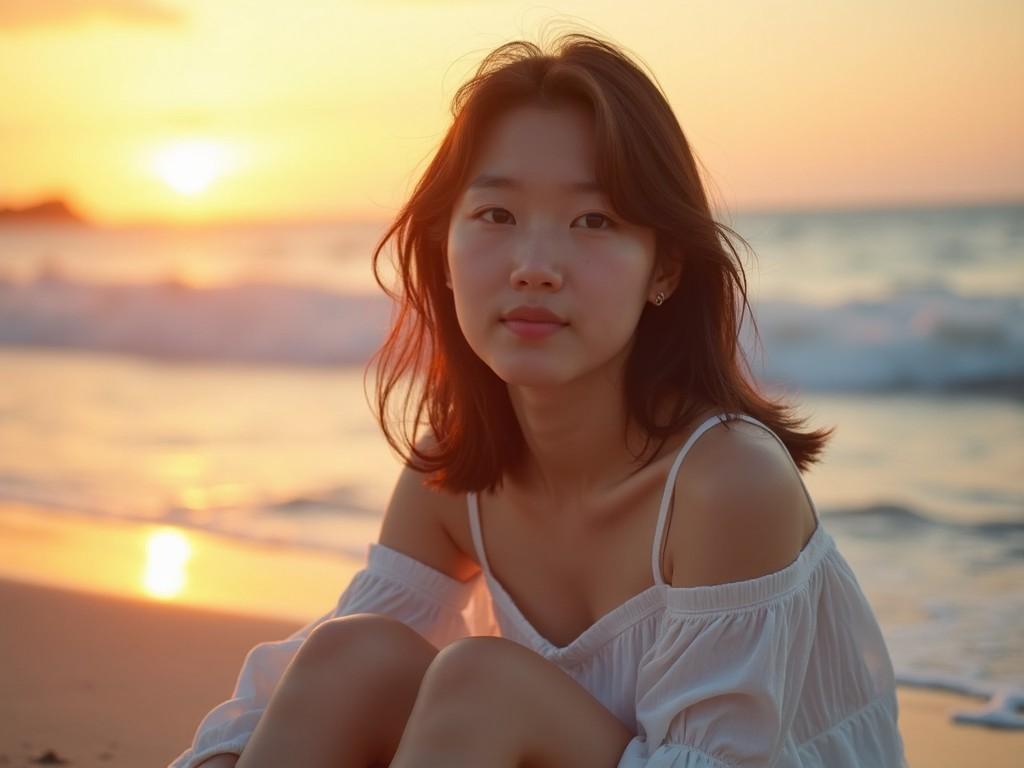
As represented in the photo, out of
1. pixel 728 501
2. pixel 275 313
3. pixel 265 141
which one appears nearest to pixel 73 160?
pixel 265 141

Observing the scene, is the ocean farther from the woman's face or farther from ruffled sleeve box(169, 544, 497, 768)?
ruffled sleeve box(169, 544, 497, 768)

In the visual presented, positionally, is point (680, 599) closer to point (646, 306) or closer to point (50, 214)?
point (646, 306)

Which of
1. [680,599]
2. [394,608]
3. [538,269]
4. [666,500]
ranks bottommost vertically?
[394,608]

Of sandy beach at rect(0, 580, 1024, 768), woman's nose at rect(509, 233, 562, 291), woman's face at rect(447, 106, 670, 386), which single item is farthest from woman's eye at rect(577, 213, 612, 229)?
sandy beach at rect(0, 580, 1024, 768)

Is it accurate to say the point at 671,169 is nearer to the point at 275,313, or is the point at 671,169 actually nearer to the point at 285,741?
the point at 285,741

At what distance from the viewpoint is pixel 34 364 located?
1331 centimetres

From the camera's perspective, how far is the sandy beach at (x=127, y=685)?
3.34 meters

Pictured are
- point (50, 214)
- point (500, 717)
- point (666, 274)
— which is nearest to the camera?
point (500, 717)

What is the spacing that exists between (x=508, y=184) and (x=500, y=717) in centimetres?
96

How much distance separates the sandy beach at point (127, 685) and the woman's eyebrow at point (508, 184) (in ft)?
5.83

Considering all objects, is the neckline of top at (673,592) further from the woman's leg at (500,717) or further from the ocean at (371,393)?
the ocean at (371,393)

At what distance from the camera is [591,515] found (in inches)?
103

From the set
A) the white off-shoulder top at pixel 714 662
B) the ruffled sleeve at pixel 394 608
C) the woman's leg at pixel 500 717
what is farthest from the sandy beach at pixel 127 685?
the woman's leg at pixel 500 717

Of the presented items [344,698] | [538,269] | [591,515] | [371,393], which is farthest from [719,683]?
[371,393]
